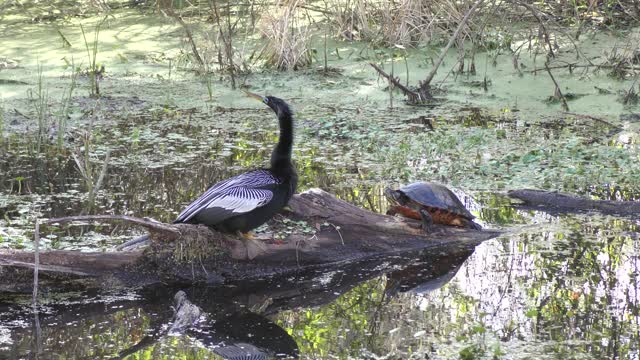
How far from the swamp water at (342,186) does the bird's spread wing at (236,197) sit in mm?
459

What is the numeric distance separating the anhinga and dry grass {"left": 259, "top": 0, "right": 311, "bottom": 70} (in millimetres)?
4705

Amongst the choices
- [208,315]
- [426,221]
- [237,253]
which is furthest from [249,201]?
[426,221]

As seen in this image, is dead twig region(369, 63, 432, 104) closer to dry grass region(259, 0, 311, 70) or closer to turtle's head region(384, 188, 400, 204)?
dry grass region(259, 0, 311, 70)

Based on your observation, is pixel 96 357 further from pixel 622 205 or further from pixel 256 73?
pixel 256 73

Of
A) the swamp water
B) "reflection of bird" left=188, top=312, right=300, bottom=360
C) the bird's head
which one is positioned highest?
the bird's head

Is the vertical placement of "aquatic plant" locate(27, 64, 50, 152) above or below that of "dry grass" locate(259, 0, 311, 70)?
below

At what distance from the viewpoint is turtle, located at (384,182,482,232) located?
6.28 metres

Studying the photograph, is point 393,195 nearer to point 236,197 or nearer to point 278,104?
point 278,104

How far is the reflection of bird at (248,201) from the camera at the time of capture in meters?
5.47

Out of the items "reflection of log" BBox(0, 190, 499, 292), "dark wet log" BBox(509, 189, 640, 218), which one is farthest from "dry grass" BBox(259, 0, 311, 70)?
"reflection of log" BBox(0, 190, 499, 292)

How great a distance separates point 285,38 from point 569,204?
14.9ft

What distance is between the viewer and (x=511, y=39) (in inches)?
417

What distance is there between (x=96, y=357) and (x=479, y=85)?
6290 mm

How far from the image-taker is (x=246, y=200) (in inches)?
215
